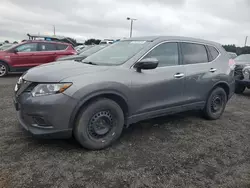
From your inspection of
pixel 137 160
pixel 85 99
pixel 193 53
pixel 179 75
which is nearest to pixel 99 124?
pixel 85 99

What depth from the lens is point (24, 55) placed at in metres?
10.1

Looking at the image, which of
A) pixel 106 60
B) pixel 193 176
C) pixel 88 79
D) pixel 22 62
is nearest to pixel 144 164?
pixel 193 176

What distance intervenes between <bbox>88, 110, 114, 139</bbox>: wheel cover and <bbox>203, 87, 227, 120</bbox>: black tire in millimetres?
2308

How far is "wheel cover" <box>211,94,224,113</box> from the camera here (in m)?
4.78

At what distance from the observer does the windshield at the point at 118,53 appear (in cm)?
363

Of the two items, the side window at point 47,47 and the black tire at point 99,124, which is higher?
the side window at point 47,47

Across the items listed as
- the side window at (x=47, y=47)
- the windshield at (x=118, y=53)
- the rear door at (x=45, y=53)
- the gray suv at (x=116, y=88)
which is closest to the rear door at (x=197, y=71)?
the gray suv at (x=116, y=88)

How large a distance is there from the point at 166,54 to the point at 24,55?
808 centimetres

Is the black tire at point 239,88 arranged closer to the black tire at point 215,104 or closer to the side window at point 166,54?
the black tire at point 215,104

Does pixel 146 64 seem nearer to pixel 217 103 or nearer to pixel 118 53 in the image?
pixel 118 53

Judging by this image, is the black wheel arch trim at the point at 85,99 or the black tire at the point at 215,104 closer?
the black wheel arch trim at the point at 85,99

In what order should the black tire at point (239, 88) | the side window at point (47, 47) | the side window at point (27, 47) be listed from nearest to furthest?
the black tire at point (239, 88)
the side window at point (27, 47)
the side window at point (47, 47)

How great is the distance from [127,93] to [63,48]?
878 cm

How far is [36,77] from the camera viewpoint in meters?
3.05
